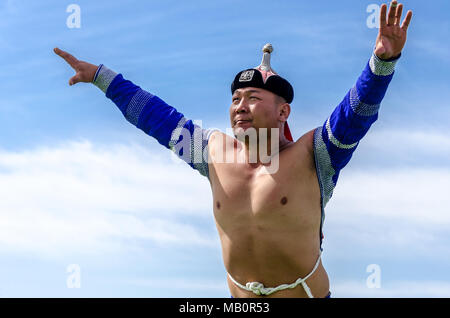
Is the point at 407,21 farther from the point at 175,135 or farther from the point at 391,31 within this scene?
the point at 175,135

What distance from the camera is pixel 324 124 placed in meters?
7.07

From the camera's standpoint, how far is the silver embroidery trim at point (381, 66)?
6402 millimetres

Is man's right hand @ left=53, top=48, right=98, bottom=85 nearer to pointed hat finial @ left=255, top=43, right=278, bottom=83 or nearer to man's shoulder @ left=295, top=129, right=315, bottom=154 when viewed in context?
pointed hat finial @ left=255, top=43, right=278, bottom=83

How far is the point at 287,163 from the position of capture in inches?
279

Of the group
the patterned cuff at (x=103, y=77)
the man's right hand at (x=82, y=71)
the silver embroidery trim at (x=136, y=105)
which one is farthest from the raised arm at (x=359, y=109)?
the man's right hand at (x=82, y=71)

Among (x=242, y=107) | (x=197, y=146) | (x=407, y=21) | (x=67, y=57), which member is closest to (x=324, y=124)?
(x=242, y=107)

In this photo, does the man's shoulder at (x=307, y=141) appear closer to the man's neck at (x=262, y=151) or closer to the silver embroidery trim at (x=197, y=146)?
the man's neck at (x=262, y=151)

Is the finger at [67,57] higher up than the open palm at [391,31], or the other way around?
the finger at [67,57]

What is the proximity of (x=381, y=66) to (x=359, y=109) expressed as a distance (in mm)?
463
